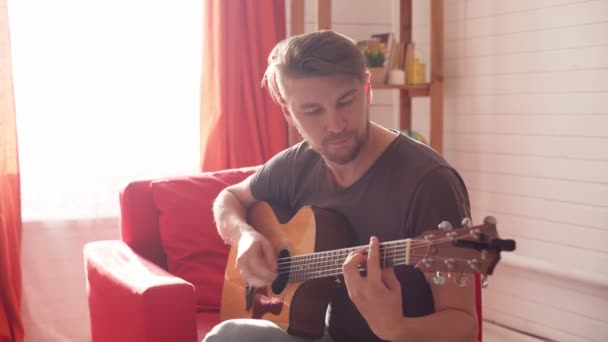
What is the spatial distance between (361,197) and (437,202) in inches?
9.1

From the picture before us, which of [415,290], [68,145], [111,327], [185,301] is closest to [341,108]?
[415,290]

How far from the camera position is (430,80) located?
324cm

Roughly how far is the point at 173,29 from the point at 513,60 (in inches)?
51.6

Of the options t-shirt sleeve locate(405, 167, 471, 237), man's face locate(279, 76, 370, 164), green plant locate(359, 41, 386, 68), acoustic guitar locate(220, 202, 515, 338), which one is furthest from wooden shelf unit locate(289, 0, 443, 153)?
t-shirt sleeve locate(405, 167, 471, 237)

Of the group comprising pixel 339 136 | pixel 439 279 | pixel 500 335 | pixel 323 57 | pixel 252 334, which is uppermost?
pixel 323 57

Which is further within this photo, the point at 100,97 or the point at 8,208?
the point at 100,97

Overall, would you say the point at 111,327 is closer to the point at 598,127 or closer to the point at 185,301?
the point at 185,301

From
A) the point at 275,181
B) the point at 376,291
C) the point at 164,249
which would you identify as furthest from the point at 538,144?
the point at 376,291

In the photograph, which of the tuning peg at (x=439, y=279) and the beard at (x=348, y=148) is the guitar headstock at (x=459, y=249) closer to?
the tuning peg at (x=439, y=279)

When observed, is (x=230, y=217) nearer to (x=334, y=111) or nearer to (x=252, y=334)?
(x=252, y=334)

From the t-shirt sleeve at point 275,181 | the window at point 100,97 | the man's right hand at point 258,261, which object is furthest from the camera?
the window at point 100,97

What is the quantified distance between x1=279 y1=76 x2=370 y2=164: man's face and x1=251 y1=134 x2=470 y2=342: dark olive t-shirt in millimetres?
72

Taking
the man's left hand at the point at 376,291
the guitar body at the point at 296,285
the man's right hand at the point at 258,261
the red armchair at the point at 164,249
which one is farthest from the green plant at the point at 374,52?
the man's left hand at the point at 376,291

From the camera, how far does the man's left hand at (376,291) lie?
132 cm
